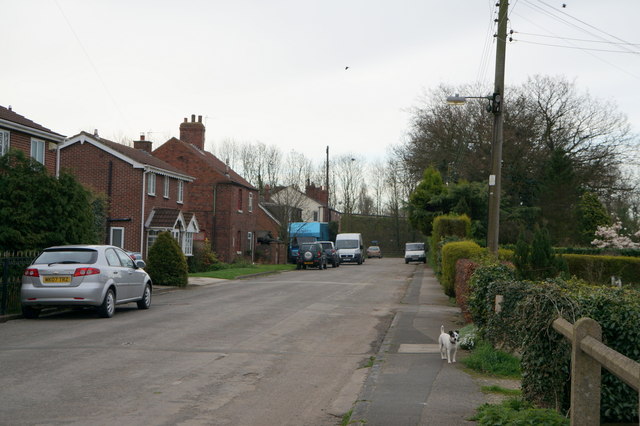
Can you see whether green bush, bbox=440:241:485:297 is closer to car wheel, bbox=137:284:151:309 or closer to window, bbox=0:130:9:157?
car wheel, bbox=137:284:151:309

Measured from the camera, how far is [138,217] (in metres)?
34.9

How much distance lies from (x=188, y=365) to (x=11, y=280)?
7823 millimetres

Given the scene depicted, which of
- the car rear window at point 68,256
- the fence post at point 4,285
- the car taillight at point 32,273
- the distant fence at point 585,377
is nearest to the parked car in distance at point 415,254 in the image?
the car rear window at point 68,256

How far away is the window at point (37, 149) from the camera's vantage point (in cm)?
2392

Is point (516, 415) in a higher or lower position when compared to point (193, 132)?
lower

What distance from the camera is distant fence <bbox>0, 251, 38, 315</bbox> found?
15.1 m

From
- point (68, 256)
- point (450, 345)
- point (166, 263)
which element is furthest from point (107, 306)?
point (166, 263)

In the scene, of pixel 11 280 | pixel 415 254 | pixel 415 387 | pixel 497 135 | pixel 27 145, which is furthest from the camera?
pixel 415 254

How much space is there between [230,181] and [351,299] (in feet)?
85.1

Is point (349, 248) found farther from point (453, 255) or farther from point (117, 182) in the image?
point (453, 255)

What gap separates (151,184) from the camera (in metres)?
36.2

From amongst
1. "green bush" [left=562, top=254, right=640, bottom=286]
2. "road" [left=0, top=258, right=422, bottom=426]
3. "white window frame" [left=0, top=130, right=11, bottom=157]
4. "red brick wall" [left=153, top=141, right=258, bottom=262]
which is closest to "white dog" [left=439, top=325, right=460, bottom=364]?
"road" [left=0, top=258, right=422, bottom=426]

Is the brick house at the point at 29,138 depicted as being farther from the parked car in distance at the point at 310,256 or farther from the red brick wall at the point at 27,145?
the parked car in distance at the point at 310,256

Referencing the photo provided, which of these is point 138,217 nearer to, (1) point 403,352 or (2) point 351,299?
(2) point 351,299
